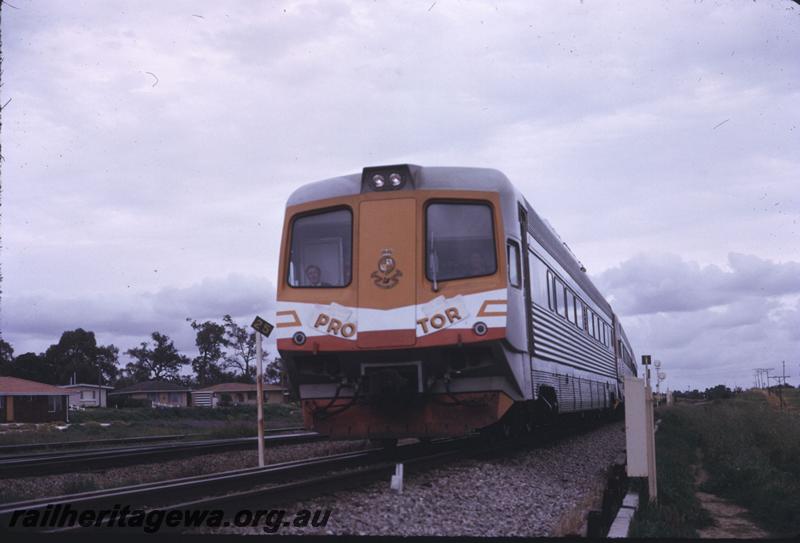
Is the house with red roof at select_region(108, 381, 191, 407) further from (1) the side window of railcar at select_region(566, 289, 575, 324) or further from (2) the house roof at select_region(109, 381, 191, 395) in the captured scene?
(1) the side window of railcar at select_region(566, 289, 575, 324)

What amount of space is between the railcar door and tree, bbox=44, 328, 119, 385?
66777 mm

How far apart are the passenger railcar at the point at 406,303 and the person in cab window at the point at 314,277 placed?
0.05 feet

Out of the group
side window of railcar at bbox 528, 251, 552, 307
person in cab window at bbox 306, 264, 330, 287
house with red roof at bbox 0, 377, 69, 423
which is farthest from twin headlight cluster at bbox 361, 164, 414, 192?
house with red roof at bbox 0, 377, 69, 423

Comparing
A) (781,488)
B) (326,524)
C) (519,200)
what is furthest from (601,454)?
(326,524)

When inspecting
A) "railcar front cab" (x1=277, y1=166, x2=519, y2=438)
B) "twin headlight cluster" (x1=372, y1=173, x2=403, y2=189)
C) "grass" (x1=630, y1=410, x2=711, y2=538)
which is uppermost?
"twin headlight cluster" (x1=372, y1=173, x2=403, y2=189)

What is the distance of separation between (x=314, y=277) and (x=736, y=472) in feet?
23.3

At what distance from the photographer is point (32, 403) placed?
165ft

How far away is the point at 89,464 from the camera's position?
12758mm

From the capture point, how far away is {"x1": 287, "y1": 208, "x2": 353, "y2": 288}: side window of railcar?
10250 millimetres

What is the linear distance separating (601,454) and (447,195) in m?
6.49

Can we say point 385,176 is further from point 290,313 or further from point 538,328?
point 538,328

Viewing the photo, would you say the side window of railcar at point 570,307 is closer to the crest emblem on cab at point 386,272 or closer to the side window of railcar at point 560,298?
the side window of railcar at point 560,298

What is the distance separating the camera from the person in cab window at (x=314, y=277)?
10.3m

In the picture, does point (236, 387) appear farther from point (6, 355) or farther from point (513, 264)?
point (513, 264)
